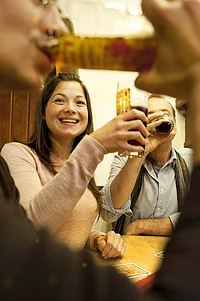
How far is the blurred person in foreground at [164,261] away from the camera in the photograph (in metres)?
0.31

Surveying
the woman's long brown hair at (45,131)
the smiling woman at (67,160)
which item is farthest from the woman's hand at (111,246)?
the woman's long brown hair at (45,131)

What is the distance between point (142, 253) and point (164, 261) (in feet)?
3.10

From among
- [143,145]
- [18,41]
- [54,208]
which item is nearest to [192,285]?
[18,41]

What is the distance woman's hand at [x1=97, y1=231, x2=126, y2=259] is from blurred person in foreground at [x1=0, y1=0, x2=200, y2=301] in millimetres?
869

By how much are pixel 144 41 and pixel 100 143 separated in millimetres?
606

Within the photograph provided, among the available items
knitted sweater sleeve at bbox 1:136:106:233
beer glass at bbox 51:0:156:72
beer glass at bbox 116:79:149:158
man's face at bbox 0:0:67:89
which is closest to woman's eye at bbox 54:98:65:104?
beer glass at bbox 116:79:149:158

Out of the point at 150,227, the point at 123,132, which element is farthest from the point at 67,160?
the point at 150,227

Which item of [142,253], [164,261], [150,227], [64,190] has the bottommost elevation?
[150,227]

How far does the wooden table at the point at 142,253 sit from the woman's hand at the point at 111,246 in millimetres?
19

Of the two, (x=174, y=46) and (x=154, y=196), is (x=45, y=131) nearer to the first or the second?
(x=154, y=196)

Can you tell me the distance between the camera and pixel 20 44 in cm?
38

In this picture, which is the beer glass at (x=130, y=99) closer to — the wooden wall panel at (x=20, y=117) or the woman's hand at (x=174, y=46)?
the woman's hand at (x=174, y=46)

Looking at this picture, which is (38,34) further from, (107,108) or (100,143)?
(107,108)

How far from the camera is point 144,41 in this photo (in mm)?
463
